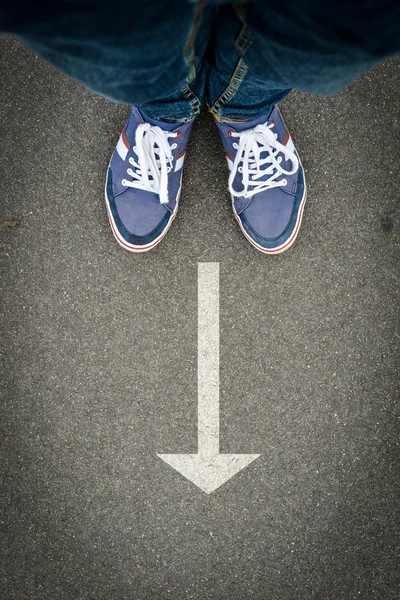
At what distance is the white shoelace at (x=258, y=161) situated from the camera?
1864 millimetres

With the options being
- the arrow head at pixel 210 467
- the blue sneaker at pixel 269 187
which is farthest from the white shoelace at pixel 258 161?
the arrow head at pixel 210 467

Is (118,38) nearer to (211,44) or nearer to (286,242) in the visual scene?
(211,44)

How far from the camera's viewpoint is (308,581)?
80.4 inches

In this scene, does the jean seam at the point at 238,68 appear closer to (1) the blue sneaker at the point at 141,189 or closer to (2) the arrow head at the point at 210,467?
(1) the blue sneaker at the point at 141,189

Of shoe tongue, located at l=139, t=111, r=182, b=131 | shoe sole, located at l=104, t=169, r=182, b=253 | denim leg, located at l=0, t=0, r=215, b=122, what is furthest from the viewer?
shoe sole, located at l=104, t=169, r=182, b=253

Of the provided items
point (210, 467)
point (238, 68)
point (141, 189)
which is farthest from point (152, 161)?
point (210, 467)

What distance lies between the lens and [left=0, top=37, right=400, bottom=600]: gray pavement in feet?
6.66

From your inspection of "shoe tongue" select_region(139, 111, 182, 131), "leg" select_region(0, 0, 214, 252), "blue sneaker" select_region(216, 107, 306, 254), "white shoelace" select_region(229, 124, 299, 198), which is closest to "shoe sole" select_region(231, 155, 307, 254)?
"blue sneaker" select_region(216, 107, 306, 254)

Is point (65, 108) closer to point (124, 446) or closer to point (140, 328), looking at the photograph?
point (140, 328)

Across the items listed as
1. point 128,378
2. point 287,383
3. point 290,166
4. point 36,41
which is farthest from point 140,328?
point 36,41

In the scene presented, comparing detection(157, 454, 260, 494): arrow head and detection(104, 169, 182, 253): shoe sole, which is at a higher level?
detection(104, 169, 182, 253): shoe sole

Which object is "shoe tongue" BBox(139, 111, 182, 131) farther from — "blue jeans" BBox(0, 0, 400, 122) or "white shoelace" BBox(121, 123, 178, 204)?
"blue jeans" BBox(0, 0, 400, 122)

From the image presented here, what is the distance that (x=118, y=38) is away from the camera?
1.02 meters

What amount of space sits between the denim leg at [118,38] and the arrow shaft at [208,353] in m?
0.97
